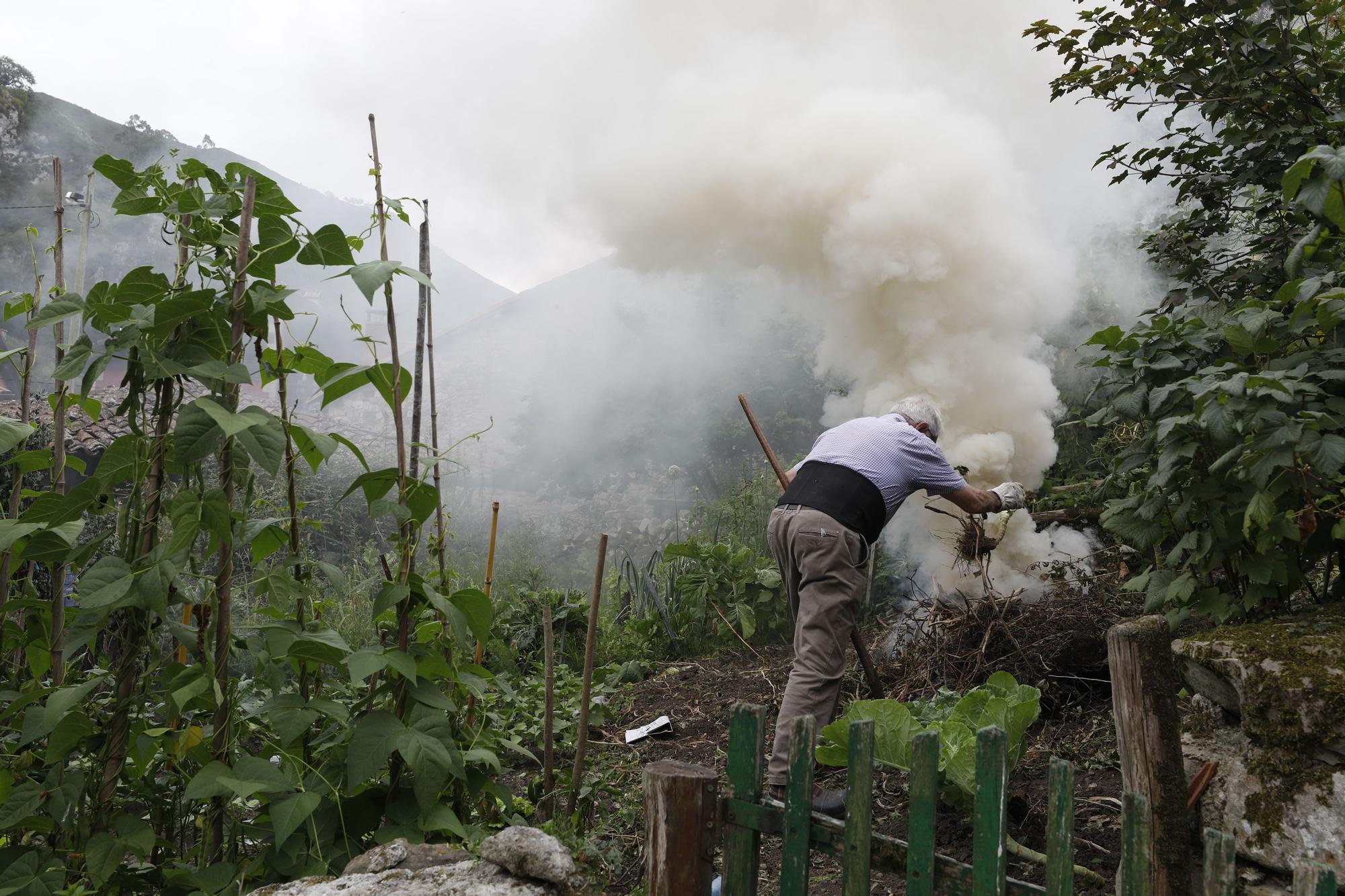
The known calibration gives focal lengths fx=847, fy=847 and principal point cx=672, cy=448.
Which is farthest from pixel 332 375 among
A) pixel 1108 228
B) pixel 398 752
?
pixel 1108 228

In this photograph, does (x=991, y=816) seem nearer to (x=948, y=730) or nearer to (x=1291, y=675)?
(x=1291, y=675)

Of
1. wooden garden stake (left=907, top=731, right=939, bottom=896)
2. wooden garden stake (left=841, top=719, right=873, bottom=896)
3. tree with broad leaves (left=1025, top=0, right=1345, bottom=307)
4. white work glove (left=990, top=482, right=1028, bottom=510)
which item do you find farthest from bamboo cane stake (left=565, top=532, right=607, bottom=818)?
tree with broad leaves (left=1025, top=0, right=1345, bottom=307)

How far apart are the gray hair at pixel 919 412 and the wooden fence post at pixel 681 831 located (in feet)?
8.32

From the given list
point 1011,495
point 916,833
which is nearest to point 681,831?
point 916,833

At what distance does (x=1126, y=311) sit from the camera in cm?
718

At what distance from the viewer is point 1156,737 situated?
205 cm

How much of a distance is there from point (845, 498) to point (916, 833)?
199cm

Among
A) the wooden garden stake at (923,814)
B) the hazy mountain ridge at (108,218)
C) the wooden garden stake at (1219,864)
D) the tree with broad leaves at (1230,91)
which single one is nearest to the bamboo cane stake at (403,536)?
the wooden garden stake at (923,814)

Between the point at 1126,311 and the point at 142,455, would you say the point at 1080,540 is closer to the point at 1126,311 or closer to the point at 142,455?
the point at 1126,311

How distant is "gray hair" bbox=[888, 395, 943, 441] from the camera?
395 cm

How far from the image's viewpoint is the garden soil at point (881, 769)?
2791mm

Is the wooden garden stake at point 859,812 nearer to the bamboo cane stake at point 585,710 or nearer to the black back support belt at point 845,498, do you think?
the bamboo cane stake at point 585,710

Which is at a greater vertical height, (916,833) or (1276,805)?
(916,833)

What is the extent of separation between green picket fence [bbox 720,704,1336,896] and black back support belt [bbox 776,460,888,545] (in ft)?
5.85
